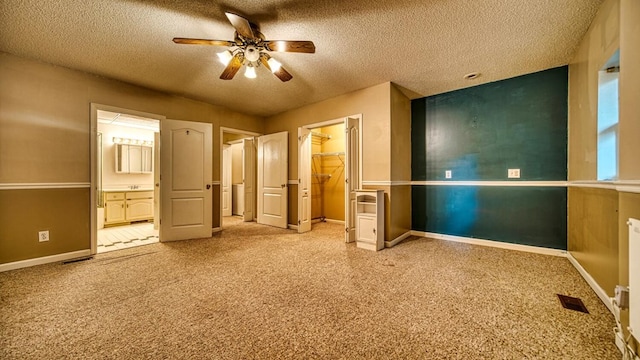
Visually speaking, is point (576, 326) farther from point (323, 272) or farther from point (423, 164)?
point (423, 164)

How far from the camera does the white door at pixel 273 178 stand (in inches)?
190

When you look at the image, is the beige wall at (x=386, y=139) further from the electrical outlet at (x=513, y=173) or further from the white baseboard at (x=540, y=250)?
the electrical outlet at (x=513, y=173)

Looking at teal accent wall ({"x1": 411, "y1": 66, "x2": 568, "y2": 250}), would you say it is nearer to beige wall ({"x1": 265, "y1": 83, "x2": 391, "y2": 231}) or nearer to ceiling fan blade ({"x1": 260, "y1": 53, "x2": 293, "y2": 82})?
beige wall ({"x1": 265, "y1": 83, "x2": 391, "y2": 231})

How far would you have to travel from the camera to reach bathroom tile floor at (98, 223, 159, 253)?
365 centimetres

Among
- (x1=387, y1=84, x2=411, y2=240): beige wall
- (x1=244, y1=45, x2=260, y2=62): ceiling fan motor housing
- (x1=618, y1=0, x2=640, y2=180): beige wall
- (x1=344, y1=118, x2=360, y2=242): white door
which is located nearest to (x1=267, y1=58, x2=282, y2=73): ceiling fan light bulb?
(x1=244, y1=45, x2=260, y2=62): ceiling fan motor housing

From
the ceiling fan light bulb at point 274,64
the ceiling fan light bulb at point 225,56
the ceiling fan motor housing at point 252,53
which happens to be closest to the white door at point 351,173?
the ceiling fan light bulb at point 274,64

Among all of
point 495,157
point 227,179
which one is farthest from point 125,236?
point 495,157

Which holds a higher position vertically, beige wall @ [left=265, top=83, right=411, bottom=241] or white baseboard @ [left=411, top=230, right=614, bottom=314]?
beige wall @ [left=265, top=83, right=411, bottom=241]

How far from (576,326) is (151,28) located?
14.2ft

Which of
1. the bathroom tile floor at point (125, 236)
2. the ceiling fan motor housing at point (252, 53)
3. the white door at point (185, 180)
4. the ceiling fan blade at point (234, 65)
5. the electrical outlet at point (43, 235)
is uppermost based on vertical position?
the ceiling fan motor housing at point (252, 53)

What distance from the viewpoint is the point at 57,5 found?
1983 mm

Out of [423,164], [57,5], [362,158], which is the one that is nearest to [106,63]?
[57,5]

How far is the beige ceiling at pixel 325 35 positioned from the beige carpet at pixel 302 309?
2.51 m

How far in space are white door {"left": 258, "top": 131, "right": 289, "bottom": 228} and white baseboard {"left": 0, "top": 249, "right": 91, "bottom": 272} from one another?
284 cm
